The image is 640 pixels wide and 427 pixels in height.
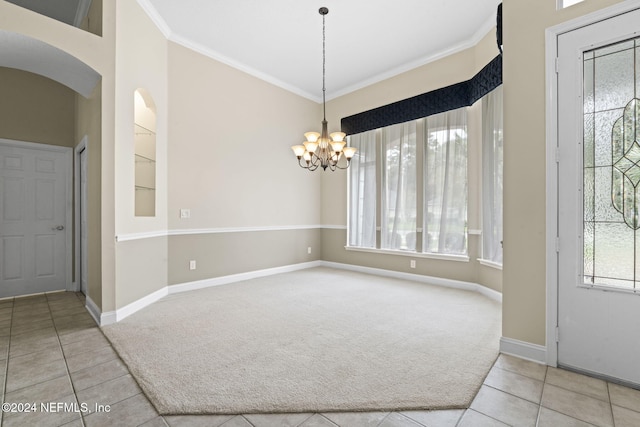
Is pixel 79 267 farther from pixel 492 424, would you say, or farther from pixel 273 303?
pixel 492 424

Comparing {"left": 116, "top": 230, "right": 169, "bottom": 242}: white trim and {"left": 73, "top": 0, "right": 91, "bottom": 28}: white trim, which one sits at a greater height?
{"left": 73, "top": 0, "right": 91, "bottom": 28}: white trim

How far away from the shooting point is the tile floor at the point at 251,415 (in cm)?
156

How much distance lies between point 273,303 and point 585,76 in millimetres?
3573

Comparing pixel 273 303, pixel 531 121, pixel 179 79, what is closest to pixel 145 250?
pixel 273 303

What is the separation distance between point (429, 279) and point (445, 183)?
1520mm

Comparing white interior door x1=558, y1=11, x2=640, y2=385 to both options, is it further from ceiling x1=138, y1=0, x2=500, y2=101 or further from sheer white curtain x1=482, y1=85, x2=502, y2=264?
ceiling x1=138, y1=0, x2=500, y2=101

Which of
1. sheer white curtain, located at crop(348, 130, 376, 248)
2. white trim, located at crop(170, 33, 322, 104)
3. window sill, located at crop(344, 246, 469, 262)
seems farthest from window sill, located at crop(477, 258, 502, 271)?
white trim, located at crop(170, 33, 322, 104)

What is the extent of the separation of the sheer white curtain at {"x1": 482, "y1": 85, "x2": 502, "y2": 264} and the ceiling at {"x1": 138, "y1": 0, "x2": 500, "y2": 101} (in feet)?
3.32

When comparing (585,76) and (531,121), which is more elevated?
(585,76)

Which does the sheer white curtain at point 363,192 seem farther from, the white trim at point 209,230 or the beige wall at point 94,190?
the beige wall at point 94,190

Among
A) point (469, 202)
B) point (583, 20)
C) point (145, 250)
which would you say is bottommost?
point (145, 250)

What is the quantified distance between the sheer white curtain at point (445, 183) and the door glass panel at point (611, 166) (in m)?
2.23

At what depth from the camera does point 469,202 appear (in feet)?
13.7

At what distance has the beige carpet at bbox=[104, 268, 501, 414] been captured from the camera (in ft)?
5.76
